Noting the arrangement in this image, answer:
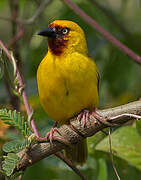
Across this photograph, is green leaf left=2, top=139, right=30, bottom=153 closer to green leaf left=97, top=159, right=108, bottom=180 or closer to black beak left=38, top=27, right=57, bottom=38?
green leaf left=97, top=159, right=108, bottom=180

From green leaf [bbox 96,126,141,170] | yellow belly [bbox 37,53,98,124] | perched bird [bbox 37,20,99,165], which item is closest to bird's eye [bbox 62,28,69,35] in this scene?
perched bird [bbox 37,20,99,165]

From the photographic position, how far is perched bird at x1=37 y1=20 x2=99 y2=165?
10.4 ft

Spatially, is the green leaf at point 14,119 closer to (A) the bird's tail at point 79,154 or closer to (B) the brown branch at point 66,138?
(B) the brown branch at point 66,138

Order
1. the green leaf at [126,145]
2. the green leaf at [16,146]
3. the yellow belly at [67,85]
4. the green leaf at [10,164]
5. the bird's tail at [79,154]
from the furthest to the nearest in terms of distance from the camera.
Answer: the bird's tail at [79,154] → the yellow belly at [67,85] → the green leaf at [126,145] → the green leaf at [16,146] → the green leaf at [10,164]

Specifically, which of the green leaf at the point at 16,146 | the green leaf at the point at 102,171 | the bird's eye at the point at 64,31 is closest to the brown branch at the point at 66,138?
the green leaf at the point at 16,146

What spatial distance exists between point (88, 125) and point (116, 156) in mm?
884

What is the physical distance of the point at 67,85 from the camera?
Answer: 316cm

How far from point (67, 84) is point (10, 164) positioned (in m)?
1.10

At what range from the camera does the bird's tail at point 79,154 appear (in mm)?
3434

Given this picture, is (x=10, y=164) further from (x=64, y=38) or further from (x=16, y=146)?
(x=64, y=38)

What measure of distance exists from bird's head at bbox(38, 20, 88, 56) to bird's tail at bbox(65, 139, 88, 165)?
751 millimetres

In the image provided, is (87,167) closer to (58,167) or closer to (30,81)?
(58,167)

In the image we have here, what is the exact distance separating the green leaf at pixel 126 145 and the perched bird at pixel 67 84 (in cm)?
29

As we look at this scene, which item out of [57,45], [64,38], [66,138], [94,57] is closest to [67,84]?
[57,45]
